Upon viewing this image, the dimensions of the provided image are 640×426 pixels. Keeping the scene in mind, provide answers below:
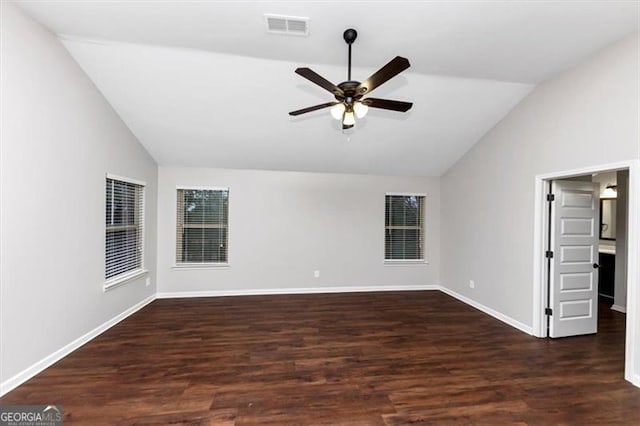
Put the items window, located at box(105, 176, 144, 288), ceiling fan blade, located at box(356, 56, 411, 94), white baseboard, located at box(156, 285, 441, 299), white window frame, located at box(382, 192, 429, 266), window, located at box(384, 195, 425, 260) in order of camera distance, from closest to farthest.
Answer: ceiling fan blade, located at box(356, 56, 411, 94) < window, located at box(105, 176, 144, 288) < white baseboard, located at box(156, 285, 441, 299) < white window frame, located at box(382, 192, 429, 266) < window, located at box(384, 195, 425, 260)

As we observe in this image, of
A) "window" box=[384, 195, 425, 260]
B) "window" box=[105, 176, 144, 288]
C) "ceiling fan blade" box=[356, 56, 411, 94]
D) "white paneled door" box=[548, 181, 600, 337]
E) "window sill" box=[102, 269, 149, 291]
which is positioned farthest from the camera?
"window" box=[384, 195, 425, 260]

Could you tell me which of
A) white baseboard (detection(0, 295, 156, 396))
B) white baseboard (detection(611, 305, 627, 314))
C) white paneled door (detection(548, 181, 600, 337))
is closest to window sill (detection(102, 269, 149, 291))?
white baseboard (detection(0, 295, 156, 396))

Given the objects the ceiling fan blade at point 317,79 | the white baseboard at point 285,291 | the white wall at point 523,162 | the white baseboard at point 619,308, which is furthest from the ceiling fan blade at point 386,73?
the white baseboard at point 619,308

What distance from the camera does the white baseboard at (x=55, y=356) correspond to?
7.88ft

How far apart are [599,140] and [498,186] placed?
146 centimetres

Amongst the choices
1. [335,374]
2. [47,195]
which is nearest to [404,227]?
[335,374]

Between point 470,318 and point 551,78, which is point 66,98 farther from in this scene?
point 470,318

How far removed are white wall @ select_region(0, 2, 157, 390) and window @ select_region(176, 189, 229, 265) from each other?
1652mm

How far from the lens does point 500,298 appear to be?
4.25 meters

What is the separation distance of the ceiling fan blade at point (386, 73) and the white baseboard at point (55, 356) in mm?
3831

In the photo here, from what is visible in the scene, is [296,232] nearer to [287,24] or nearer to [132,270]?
[132,270]

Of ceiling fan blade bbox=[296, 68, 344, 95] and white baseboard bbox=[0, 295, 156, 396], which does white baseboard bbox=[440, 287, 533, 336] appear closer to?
ceiling fan blade bbox=[296, 68, 344, 95]

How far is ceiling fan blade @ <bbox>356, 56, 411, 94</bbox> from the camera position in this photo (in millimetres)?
1943

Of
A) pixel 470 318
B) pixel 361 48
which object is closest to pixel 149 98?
pixel 361 48
